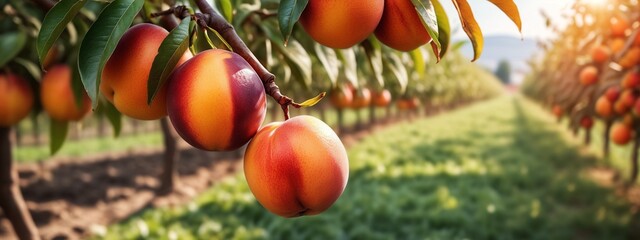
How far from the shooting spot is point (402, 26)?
82 cm

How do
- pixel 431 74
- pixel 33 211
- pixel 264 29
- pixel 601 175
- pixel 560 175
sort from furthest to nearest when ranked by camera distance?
pixel 431 74, pixel 601 175, pixel 560 175, pixel 33 211, pixel 264 29

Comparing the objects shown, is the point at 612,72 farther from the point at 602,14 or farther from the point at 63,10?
A: the point at 63,10

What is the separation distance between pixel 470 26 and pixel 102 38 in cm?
57

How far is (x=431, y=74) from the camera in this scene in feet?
44.0

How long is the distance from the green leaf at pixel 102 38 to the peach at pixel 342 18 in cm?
27

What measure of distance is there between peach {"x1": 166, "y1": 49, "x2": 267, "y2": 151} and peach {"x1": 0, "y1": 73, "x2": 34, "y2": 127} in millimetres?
900

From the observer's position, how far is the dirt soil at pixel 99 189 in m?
4.34

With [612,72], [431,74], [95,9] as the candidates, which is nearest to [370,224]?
[612,72]

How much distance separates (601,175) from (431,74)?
646 cm

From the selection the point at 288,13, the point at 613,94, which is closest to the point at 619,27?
the point at 613,94

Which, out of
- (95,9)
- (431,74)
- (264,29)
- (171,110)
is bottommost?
(431,74)

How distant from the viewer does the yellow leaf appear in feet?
2.65

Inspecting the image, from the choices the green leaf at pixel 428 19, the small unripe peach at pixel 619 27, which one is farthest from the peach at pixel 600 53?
Answer: the green leaf at pixel 428 19

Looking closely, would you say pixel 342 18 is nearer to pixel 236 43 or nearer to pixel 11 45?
pixel 236 43
